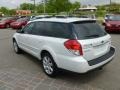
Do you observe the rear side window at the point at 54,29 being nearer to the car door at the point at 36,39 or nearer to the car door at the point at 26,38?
the car door at the point at 36,39

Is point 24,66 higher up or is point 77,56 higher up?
point 77,56

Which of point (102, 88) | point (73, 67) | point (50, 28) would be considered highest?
point (50, 28)

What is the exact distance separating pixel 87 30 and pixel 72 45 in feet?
2.34

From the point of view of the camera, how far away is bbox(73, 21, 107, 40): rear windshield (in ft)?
15.0

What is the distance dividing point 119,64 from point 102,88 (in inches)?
79.9

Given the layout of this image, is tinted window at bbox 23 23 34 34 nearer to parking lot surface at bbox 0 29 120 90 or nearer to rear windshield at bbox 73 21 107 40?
parking lot surface at bbox 0 29 120 90

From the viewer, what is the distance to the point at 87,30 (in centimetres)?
480

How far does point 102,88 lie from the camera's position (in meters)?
4.44

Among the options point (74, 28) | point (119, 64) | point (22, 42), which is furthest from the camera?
point (22, 42)

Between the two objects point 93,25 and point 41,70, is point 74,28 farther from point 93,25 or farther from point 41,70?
point 41,70

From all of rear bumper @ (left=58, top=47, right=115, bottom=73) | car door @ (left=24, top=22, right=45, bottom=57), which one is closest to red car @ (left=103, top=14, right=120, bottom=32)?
car door @ (left=24, top=22, right=45, bottom=57)

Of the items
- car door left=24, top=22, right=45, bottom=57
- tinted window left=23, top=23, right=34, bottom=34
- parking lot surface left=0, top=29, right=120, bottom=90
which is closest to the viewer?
parking lot surface left=0, top=29, right=120, bottom=90

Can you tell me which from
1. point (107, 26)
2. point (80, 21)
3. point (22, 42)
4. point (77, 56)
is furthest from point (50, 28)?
point (107, 26)

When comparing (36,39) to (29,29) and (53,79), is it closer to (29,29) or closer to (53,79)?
(29,29)
